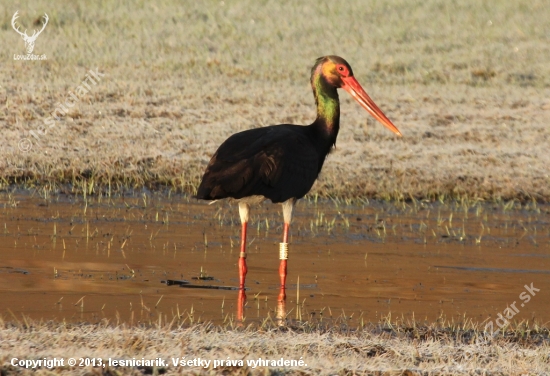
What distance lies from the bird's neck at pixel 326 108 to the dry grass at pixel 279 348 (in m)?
3.17

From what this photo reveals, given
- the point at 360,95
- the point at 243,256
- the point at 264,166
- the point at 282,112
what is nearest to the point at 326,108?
the point at 360,95

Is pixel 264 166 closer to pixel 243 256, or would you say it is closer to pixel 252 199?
pixel 252 199

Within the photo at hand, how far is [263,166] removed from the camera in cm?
860

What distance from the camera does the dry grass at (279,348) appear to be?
17.9 feet

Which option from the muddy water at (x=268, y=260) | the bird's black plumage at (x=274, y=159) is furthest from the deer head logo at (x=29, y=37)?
the bird's black plumage at (x=274, y=159)

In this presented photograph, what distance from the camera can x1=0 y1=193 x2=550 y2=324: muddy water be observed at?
7.64 m

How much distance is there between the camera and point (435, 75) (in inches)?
899

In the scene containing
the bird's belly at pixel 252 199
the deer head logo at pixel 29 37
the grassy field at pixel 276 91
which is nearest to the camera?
the bird's belly at pixel 252 199

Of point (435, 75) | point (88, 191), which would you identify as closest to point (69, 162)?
point (88, 191)

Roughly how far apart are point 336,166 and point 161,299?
808cm

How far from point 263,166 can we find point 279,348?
2.86m

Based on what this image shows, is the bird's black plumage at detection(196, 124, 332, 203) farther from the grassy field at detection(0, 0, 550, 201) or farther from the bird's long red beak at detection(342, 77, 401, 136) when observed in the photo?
the grassy field at detection(0, 0, 550, 201)

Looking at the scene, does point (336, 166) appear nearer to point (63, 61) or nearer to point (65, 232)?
point (65, 232)

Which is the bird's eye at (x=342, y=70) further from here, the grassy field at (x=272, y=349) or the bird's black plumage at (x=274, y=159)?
the grassy field at (x=272, y=349)
